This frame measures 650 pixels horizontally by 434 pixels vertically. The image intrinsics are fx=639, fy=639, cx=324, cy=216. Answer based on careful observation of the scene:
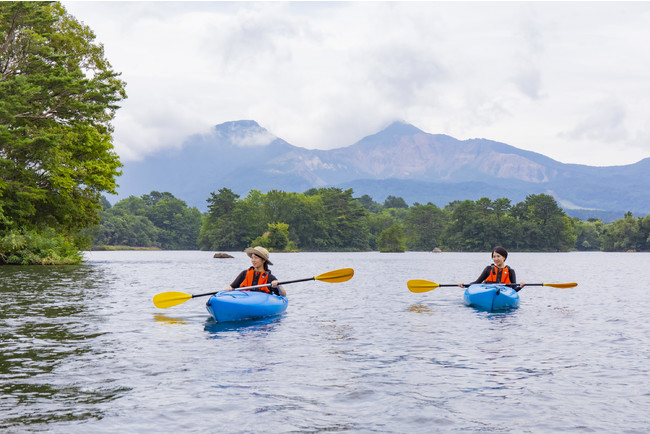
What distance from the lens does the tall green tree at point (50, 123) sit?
32812 mm

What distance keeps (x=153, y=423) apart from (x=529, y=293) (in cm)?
2224

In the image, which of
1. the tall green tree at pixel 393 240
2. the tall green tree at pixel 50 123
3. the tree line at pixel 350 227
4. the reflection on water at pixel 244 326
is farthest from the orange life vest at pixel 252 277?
the tall green tree at pixel 393 240

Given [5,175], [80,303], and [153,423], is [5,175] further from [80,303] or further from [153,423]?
[153,423]

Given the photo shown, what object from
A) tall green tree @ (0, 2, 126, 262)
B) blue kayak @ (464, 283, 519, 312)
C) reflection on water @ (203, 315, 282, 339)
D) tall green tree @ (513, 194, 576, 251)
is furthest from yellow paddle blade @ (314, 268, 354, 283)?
tall green tree @ (513, 194, 576, 251)

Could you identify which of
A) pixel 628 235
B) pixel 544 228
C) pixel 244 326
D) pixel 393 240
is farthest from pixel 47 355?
pixel 628 235

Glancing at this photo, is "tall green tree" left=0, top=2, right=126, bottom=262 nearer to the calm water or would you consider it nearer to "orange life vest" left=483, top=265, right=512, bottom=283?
the calm water

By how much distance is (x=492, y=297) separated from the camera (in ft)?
59.8

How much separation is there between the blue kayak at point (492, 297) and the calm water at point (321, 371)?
2.30 feet

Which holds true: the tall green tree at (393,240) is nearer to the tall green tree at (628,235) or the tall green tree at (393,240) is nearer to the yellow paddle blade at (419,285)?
the tall green tree at (628,235)

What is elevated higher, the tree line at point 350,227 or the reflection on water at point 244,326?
the tree line at point 350,227

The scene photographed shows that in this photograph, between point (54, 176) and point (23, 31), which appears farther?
point (54, 176)

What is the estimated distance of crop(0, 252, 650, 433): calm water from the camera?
697 cm

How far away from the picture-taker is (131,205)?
7077 inches

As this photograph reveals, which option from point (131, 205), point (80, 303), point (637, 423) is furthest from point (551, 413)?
point (131, 205)
